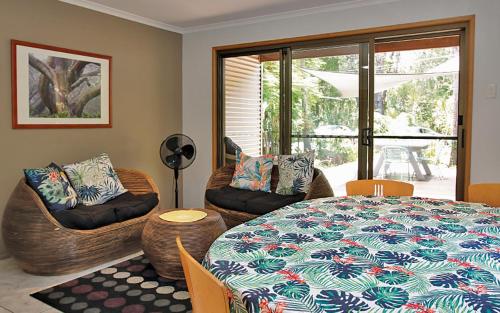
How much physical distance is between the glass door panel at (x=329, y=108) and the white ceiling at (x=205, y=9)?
1.60ft

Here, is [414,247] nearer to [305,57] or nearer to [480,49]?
[480,49]

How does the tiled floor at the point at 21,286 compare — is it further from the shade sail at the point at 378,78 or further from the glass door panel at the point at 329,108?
the shade sail at the point at 378,78

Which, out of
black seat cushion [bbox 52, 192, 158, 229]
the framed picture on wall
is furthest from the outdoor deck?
the framed picture on wall

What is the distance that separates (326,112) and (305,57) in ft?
2.30

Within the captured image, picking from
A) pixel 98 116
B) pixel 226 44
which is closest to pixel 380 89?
pixel 226 44

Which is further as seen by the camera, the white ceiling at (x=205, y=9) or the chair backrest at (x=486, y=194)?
the white ceiling at (x=205, y=9)

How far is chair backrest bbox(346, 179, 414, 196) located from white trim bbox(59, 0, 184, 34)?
330 centimetres

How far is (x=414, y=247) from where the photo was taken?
142 centimetres

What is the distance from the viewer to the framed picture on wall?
12.2 feet

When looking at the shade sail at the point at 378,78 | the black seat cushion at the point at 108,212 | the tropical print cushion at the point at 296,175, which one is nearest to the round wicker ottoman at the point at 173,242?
the black seat cushion at the point at 108,212

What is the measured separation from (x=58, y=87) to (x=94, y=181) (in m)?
1.03

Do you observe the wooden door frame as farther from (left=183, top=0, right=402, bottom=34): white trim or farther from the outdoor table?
the outdoor table

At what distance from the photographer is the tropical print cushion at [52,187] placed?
3303 mm

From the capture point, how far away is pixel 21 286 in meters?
2.95
